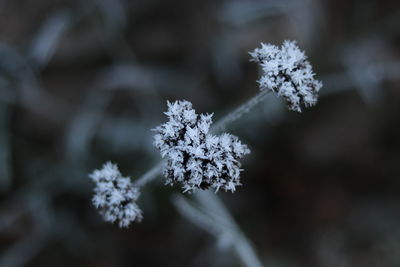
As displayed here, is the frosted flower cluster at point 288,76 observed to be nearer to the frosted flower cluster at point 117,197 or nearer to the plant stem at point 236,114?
the plant stem at point 236,114

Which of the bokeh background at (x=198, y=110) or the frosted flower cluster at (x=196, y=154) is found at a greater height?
the bokeh background at (x=198, y=110)

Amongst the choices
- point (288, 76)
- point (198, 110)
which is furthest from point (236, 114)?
point (198, 110)

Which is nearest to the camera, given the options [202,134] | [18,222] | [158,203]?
[202,134]

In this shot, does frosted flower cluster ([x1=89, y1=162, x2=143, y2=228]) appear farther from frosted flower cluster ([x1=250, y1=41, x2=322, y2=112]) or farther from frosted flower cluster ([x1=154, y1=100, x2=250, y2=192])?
frosted flower cluster ([x1=250, y1=41, x2=322, y2=112])

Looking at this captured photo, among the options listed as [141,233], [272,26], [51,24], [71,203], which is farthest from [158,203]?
[272,26]

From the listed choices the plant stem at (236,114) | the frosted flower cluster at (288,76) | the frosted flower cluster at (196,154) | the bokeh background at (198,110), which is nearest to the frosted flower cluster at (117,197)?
the plant stem at (236,114)

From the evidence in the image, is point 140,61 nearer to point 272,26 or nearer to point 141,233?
point 272,26

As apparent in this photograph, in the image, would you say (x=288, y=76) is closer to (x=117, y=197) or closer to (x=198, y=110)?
(x=117, y=197)
